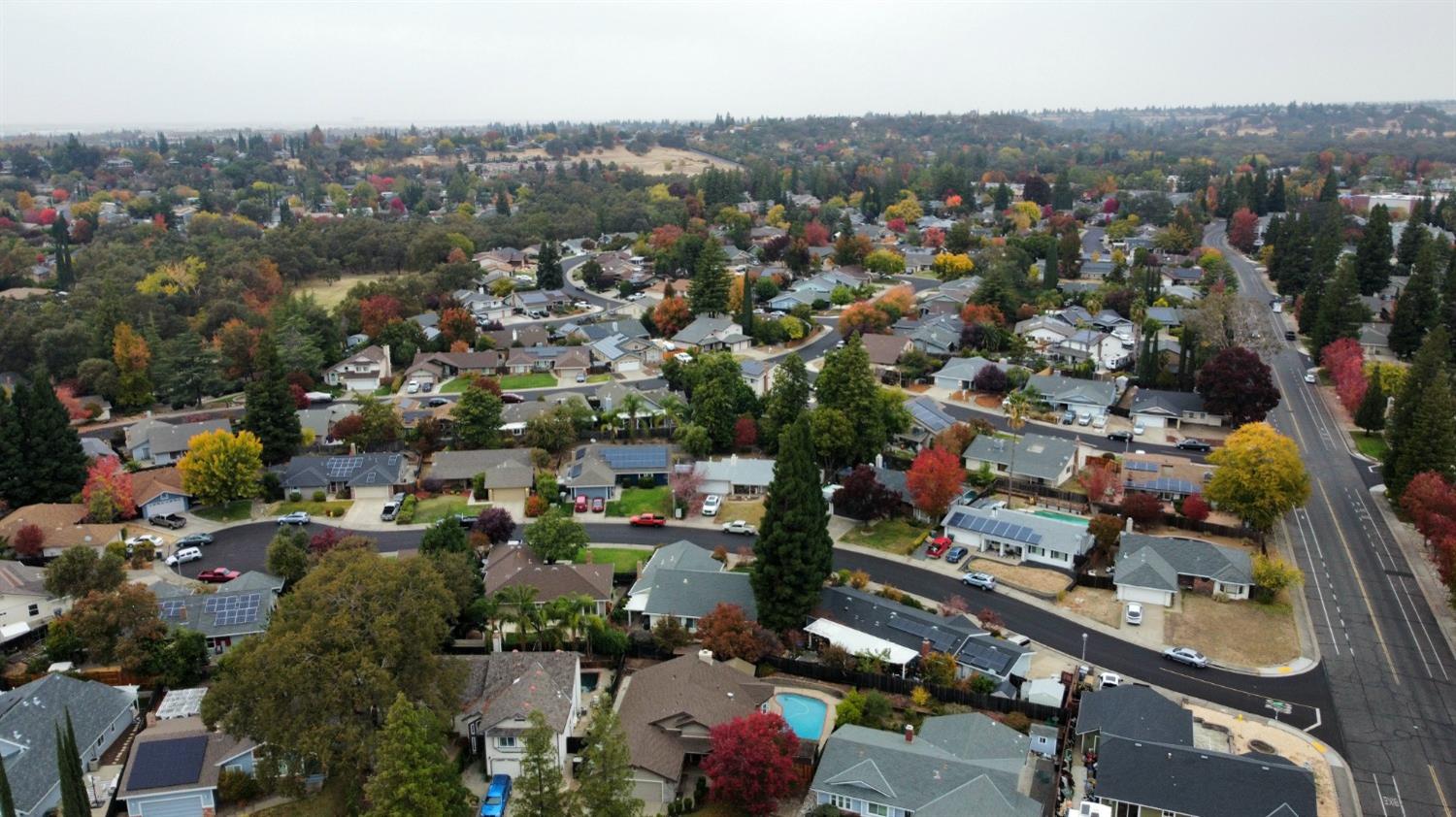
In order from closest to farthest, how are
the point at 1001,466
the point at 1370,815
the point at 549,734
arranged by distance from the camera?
the point at 549,734 → the point at 1370,815 → the point at 1001,466

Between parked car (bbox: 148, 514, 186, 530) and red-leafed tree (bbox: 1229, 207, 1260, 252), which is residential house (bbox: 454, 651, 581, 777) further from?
red-leafed tree (bbox: 1229, 207, 1260, 252)

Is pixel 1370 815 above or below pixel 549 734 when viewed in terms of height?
below

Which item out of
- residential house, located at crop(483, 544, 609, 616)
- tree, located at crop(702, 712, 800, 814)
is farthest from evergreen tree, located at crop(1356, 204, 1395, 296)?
tree, located at crop(702, 712, 800, 814)

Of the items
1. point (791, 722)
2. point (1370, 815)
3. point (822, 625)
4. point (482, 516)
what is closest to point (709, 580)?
point (822, 625)

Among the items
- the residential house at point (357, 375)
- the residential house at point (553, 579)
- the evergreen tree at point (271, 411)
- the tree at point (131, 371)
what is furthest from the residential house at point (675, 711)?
the tree at point (131, 371)

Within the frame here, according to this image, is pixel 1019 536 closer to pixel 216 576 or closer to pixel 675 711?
pixel 675 711

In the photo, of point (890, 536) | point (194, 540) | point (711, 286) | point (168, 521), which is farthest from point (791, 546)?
point (711, 286)

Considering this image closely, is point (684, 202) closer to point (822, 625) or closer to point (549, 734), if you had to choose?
point (822, 625)
